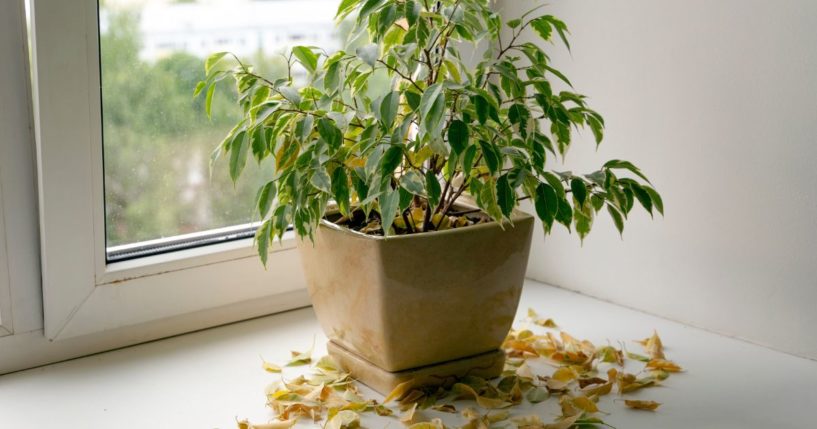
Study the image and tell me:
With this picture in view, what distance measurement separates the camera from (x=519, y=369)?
50.3 inches

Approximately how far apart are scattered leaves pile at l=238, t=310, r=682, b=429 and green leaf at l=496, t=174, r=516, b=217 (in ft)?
0.89

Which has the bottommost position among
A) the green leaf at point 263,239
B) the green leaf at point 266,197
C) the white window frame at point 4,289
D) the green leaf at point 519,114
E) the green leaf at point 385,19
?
the white window frame at point 4,289

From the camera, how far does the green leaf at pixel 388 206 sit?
1015mm

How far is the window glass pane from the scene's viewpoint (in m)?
1.27

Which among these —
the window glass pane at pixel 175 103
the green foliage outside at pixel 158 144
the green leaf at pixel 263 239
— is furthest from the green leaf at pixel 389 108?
the window glass pane at pixel 175 103

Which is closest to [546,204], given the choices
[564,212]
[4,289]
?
[564,212]

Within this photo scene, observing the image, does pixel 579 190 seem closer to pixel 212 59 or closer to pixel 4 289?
pixel 212 59

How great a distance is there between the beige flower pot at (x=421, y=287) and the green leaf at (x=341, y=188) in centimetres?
6

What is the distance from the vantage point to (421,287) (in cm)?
111

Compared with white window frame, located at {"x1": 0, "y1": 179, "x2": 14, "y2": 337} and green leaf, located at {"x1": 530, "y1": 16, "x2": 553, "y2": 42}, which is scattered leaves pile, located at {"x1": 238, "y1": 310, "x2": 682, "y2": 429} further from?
green leaf, located at {"x1": 530, "y1": 16, "x2": 553, "y2": 42}

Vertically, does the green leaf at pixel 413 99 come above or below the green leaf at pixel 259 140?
above

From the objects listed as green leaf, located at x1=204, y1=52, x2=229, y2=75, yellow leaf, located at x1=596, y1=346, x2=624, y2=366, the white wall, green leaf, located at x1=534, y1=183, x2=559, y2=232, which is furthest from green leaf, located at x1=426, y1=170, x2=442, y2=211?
the white wall

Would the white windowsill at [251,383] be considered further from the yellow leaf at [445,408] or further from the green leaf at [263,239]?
the green leaf at [263,239]

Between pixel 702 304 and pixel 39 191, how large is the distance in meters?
1.03
